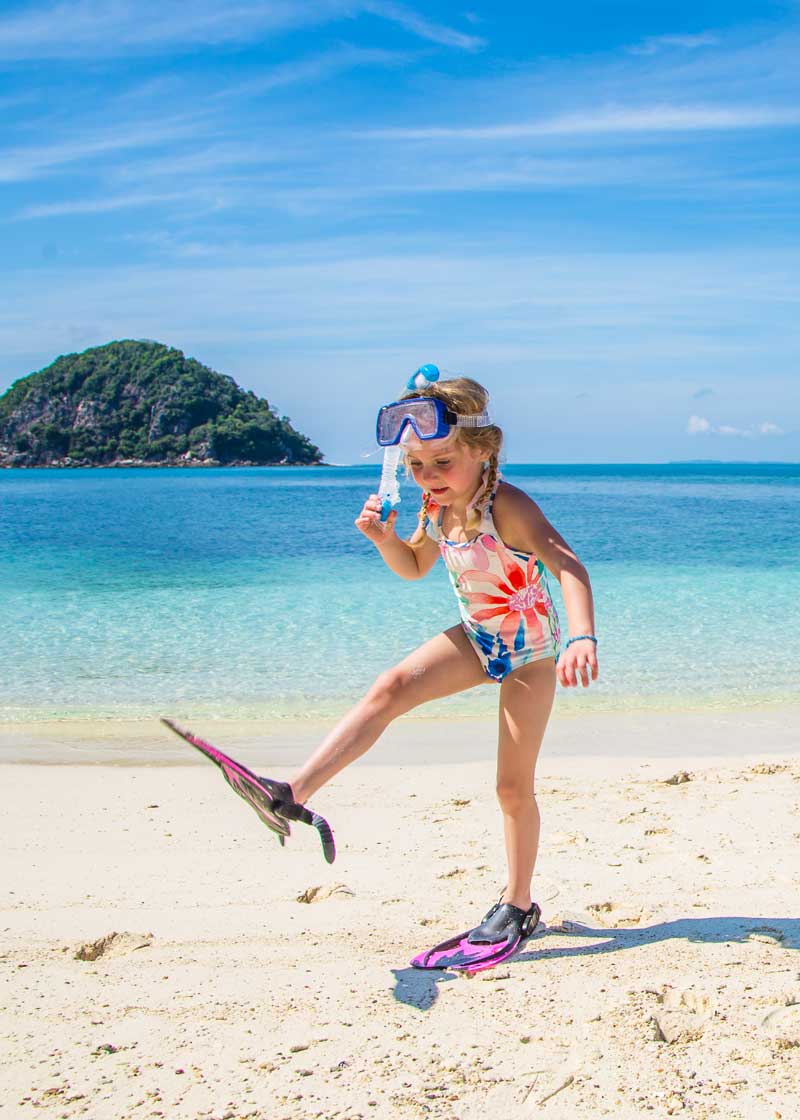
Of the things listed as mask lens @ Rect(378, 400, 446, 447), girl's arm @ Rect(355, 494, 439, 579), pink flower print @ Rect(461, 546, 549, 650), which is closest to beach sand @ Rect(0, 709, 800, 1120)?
pink flower print @ Rect(461, 546, 549, 650)

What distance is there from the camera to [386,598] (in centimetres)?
1369

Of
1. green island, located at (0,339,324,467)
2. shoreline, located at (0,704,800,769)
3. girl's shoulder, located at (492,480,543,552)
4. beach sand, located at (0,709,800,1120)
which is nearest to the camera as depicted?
beach sand, located at (0,709,800,1120)

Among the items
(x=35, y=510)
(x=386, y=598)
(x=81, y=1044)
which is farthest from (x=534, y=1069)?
(x=35, y=510)

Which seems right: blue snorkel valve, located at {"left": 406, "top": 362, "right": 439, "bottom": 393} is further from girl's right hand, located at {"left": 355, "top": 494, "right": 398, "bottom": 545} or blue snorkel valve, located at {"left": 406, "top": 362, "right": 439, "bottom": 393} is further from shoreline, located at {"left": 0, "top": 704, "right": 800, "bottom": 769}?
shoreline, located at {"left": 0, "top": 704, "right": 800, "bottom": 769}

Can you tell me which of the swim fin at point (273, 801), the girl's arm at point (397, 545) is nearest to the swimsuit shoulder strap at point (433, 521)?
the girl's arm at point (397, 545)

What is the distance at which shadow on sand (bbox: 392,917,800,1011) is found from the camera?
3041mm

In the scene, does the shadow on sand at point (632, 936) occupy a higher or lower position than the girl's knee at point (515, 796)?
lower

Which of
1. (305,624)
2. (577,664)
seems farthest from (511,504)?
(305,624)

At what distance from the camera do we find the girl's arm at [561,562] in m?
2.74

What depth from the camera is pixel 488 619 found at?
3.24 meters

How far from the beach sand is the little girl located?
0.43 meters

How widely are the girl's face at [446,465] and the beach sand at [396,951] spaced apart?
145 cm

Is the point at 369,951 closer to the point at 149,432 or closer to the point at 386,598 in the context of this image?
the point at 386,598

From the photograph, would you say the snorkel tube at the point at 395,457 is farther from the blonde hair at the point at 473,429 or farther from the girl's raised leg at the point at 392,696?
the girl's raised leg at the point at 392,696
